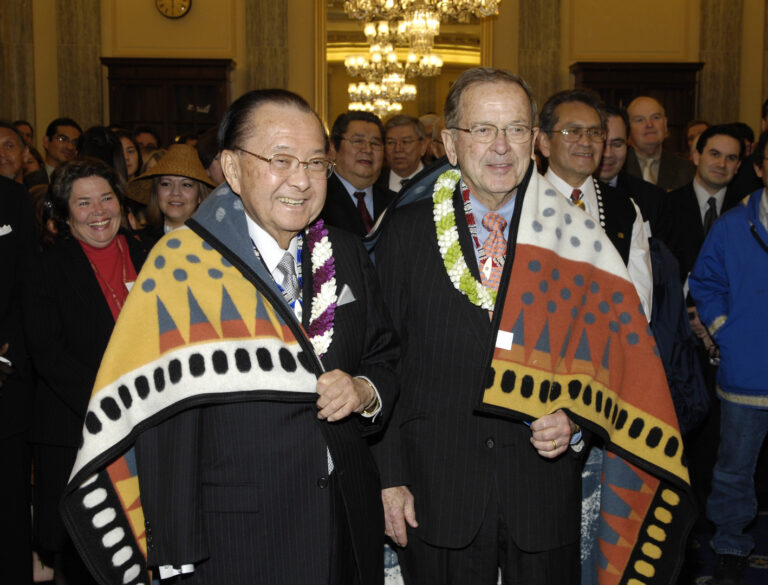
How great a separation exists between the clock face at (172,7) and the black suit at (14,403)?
9091 millimetres

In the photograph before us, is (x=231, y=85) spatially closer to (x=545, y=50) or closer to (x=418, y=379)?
(x=545, y=50)

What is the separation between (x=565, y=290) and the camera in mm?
2215

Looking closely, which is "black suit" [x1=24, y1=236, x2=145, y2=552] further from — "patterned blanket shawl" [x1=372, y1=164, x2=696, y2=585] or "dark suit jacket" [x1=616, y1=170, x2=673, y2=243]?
"dark suit jacket" [x1=616, y1=170, x2=673, y2=243]

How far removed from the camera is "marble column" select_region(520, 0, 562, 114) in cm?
1174

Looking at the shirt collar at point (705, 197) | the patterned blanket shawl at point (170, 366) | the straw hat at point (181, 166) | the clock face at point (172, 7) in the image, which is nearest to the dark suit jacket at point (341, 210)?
the straw hat at point (181, 166)

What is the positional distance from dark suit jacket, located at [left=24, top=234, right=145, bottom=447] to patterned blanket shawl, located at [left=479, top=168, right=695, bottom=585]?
1643 millimetres

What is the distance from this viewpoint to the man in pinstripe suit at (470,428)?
84.0 inches

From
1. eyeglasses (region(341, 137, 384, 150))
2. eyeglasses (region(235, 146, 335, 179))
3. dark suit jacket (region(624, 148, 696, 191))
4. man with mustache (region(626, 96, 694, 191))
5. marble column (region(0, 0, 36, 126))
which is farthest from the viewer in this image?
marble column (region(0, 0, 36, 126))

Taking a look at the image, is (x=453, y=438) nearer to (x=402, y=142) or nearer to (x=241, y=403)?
(x=241, y=403)

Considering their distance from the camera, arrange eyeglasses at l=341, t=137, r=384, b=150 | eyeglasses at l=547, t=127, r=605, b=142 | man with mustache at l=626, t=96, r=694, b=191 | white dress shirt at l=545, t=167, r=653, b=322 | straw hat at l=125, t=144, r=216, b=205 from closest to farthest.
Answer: white dress shirt at l=545, t=167, r=653, b=322
eyeglasses at l=547, t=127, r=605, b=142
straw hat at l=125, t=144, r=216, b=205
eyeglasses at l=341, t=137, r=384, b=150
man with mustache at l=626, t=96, r=694, b=191

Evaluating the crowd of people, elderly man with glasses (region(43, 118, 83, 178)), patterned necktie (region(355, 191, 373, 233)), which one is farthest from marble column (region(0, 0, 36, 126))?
the crowd of people

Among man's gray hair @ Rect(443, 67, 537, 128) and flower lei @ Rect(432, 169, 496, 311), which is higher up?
man's gray hair @ Rect(443, 67, 537, 128)

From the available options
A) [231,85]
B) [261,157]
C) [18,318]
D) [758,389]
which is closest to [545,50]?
[231,85]

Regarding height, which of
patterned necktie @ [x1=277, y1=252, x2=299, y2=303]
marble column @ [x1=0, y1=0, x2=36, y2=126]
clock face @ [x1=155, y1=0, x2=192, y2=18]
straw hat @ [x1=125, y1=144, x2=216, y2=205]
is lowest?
patterned necktie @ [x1=277, y1=252, x2=299, y2=303]
